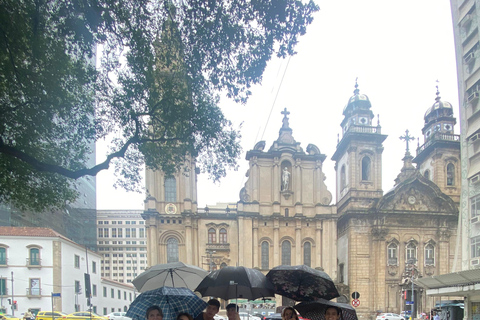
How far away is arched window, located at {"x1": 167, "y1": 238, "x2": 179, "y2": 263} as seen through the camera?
3650 centimetres

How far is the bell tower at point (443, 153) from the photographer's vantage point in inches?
1660

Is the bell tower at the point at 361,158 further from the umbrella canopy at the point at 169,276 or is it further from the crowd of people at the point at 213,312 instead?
the crowd of people at the point at 213,312

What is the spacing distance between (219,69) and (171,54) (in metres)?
1.20

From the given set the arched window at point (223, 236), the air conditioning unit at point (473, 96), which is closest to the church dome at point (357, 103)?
the arched window at point (223, 236)

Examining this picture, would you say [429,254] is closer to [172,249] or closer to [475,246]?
[475,246]

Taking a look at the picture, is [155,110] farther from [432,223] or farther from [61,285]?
[432,223]

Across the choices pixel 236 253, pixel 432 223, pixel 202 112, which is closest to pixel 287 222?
pixel 236 253

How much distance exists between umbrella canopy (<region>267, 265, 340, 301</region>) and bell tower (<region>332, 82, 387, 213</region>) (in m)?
33.1

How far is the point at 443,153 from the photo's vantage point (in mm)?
42562

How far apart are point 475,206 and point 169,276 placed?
1817 centimetres

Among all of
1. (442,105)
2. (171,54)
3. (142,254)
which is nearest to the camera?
(171,54)

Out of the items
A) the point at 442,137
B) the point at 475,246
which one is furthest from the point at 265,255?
the point at 442,137

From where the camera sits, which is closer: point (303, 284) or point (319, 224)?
point (303, 284)

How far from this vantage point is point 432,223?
38.6 metres
